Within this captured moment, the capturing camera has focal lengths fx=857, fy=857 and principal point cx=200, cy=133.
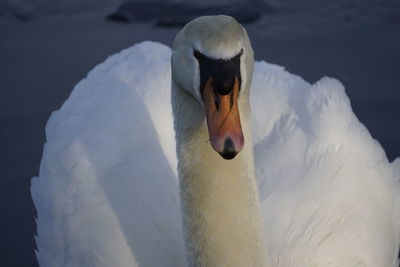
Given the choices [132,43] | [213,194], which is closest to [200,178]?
[213,194]

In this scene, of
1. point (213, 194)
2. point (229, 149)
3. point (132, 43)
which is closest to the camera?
point (229, 149)

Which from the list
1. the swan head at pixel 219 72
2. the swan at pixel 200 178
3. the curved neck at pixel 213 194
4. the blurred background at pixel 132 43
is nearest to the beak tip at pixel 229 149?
the swan head at pixel 219 72

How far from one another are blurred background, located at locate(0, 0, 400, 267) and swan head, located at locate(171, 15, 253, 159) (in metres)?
2.94

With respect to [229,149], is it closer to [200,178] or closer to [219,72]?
[219,72]

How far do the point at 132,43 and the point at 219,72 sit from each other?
4196 millimetres

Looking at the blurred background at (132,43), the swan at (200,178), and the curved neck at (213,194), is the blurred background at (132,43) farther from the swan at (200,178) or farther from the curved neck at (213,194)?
the curved neck at (213,194)

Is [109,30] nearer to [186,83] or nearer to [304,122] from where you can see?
[304,122]

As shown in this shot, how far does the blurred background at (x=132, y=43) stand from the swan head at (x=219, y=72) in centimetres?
294

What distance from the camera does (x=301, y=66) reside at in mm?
6738

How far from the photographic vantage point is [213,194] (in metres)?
3.38

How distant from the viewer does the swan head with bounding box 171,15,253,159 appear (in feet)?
9.54

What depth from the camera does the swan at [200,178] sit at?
340 centimetres

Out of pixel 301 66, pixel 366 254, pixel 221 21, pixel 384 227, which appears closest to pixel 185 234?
pixel 221 21

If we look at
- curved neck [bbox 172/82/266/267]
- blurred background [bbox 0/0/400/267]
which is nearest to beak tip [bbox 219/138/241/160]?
curved neck [bbox 172/82/266/267]
